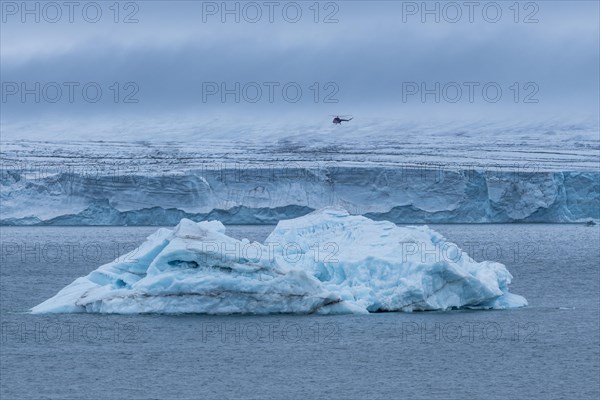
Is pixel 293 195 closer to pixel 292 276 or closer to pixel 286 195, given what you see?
pixel 286 195

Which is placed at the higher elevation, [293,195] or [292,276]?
[293,195]

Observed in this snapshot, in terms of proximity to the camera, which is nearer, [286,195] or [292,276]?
[292,276]

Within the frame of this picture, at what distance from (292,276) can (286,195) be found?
700 inches

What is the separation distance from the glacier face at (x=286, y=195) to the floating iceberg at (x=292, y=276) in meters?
14.8

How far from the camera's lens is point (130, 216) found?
32719 mm

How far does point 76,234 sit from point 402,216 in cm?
1586

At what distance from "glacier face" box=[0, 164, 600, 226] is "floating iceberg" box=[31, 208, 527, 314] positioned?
1481cm

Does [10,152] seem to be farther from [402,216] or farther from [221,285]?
[221,285]

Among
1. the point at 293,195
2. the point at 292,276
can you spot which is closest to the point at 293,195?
the point at 293,195

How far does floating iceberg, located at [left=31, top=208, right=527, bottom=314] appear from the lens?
15.0m

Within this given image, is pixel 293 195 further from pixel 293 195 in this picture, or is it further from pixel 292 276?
pixel 292 276

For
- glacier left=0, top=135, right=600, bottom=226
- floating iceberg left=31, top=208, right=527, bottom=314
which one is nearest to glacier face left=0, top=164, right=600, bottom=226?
glacier left=0, top=135, right=600, bottom=226

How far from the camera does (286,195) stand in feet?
107

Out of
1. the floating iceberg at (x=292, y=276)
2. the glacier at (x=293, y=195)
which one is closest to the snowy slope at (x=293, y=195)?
the glacier at (x=293, y=195)
